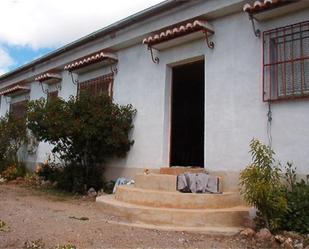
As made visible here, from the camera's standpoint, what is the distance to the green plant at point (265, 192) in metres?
5.64

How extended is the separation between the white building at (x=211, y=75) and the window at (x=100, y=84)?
36 millimetres

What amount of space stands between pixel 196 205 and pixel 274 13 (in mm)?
3844

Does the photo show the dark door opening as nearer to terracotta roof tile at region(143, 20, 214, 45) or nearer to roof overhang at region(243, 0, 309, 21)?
terracotta roof tile at region(143, 20, 214, 45)

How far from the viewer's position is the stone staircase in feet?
20.8

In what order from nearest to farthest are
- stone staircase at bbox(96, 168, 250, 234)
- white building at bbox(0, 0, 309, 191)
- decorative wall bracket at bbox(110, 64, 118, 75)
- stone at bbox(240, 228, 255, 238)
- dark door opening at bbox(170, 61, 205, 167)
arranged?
stone at bbox(240, 228, 255, 238), stone staircase at bbox(96, 168, 250, 234), white building at bbox(0, 0, 309, 191), decorative wall bracket at bbox(110, 64, 118, 75), dark door opening at bbox(170, 61, 205, 167)

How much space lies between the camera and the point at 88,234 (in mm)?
5711

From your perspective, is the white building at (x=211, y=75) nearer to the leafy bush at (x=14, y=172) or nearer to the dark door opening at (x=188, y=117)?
the dark door opening at (x=188, y=117)

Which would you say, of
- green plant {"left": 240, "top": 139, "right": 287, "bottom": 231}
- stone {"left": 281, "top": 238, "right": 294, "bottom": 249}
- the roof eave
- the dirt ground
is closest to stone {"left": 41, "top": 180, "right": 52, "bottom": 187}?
the roof eave

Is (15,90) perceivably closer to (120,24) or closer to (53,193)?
(53,193)

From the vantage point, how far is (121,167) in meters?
10.3

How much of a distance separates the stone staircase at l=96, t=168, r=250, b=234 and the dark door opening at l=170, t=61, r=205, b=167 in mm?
3623

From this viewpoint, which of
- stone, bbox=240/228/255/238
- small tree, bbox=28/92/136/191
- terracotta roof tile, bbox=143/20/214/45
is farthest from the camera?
small tree, bbox=28/92/136/191

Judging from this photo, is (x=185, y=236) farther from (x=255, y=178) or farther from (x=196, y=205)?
(x=255, y=178)

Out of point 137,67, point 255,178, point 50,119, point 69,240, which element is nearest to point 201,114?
point 137,67
